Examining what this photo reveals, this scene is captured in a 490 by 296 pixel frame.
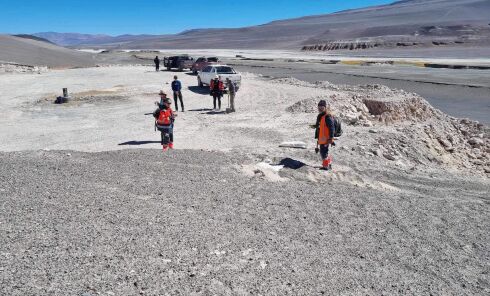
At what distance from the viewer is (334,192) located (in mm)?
9586

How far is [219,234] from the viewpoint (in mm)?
6875

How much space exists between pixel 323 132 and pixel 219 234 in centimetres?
443

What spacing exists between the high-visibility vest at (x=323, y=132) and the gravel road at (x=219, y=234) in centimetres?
94

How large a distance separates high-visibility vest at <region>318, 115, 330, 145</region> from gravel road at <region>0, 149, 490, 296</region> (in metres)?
0.94

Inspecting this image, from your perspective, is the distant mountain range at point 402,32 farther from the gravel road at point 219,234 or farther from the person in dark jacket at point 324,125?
the gravel road at point 219,234

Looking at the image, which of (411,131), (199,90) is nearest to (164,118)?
(411,131)

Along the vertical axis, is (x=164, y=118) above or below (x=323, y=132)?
above

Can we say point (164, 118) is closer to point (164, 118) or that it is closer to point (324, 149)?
point (164, 118)

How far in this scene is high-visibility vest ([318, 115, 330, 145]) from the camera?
10430 millimetres

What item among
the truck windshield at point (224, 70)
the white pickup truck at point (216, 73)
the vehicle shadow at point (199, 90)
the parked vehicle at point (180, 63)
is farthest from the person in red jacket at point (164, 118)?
the parked vehicle at point (180, 63)

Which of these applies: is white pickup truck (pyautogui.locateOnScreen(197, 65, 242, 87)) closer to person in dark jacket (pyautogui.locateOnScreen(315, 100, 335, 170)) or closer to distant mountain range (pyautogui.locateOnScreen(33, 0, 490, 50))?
person in dark jacket (pyautogui.locateOnScreen(315, 100, 335, 170))

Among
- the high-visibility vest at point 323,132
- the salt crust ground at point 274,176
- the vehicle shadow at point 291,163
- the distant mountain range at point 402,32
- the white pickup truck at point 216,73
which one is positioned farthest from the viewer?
the distant mountain range at point 402,32

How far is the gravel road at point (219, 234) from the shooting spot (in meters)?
5.51

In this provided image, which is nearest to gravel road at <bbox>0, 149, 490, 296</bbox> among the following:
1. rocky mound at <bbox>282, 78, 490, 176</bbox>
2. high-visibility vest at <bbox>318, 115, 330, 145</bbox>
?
high-visibility vest at <bbox>318, 115, 330, 145</bbox>
